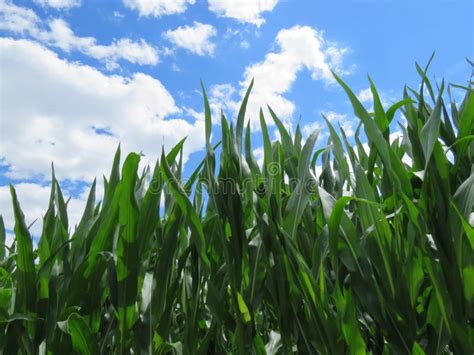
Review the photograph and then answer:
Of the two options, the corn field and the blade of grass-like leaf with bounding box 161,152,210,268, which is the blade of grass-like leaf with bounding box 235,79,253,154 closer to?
the corn field

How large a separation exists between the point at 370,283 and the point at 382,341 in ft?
0.43

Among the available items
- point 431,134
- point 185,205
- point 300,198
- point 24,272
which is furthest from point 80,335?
point 431,134

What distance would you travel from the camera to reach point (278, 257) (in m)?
0.75

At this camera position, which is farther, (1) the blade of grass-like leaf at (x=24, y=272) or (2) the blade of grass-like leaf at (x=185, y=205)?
(1) the blade of grass-like leaf at (x=24, y=272)

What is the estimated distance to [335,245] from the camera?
0.68 metres

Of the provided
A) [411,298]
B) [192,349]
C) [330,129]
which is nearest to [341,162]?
[330,129]

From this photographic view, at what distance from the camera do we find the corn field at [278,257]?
2.21ft

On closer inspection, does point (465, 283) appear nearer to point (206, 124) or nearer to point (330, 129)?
point (330, 129)

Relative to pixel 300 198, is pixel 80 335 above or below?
below

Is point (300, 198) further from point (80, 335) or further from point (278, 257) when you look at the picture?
point (80, 335)

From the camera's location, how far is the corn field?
0.67m

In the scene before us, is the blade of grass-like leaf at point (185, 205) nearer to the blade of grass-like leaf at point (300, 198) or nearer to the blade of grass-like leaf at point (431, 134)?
the blade of grass-like leaf at point (300, 198)

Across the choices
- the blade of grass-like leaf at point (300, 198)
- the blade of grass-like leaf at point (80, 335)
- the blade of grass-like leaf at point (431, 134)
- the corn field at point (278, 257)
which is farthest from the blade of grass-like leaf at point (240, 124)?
the blade of grass-like leaf at point (80, 335)

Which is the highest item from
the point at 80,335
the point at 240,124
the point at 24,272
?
the point at 240,124
